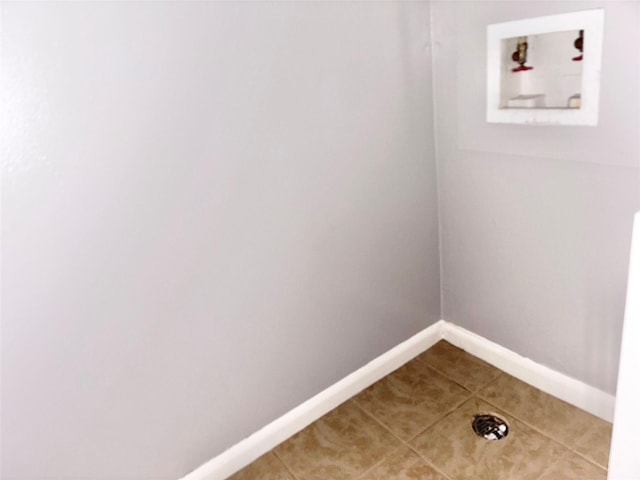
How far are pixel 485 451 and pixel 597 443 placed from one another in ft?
1.04

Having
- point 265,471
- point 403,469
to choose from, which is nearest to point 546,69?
point 403,469

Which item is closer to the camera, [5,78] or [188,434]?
[5,78]

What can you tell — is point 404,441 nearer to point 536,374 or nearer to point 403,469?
point 403,469

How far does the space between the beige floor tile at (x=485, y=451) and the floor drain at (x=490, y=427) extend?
0.04ft

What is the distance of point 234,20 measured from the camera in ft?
3.92

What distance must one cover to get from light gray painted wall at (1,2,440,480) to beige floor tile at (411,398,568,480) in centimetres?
37

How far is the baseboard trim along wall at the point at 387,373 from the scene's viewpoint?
1475 mm

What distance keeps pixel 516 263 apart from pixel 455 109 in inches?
21.3

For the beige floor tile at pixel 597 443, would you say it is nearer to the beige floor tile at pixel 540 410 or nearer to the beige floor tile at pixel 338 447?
the beige floor tile at pixel 540 410

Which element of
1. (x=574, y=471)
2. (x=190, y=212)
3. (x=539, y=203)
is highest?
(x=190, y=212)

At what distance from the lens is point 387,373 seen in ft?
5.96

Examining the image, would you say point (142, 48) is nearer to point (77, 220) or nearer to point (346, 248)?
point (77, 220)

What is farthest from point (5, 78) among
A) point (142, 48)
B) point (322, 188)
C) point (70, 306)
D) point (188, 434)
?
point (188, 434)

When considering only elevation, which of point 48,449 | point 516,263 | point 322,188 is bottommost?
point 48,449
